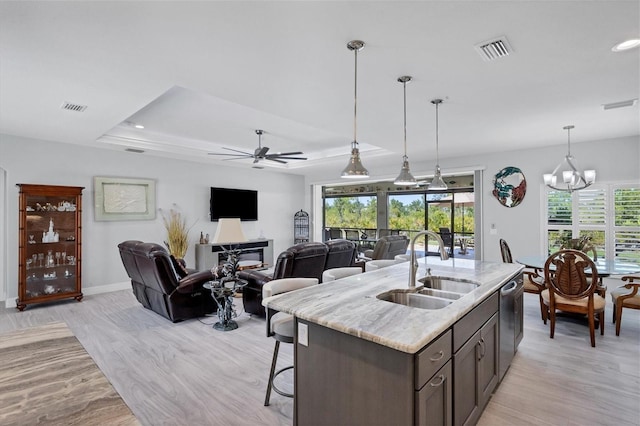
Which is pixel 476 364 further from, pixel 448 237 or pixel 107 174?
pixel 448 237

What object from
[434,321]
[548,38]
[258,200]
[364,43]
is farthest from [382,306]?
[258,200]

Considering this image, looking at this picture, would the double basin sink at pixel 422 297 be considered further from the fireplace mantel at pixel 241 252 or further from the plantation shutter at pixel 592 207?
the fireplace mantel at pixel 241 252

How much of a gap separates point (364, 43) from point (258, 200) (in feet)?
21.1

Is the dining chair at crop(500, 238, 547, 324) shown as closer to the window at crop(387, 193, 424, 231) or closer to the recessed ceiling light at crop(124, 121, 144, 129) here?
the window at crop(387, 193, 424, 231)

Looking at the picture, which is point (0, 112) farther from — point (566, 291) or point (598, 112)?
point (598, 112)

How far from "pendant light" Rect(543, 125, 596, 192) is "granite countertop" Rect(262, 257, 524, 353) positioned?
9.28 ft

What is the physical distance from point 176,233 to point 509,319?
5862 mm

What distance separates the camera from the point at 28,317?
14.5 feet

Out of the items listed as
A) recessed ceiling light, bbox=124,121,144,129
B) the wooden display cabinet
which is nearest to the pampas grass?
the wooden display cabinet

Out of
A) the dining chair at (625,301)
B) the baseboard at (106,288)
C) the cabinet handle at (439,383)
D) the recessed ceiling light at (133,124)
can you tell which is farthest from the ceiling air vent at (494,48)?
the baseboard at (106,288)

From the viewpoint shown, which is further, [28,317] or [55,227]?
[55,227]

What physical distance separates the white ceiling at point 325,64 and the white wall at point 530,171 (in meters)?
0.61

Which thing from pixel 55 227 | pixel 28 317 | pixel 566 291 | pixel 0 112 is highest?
pixel 0 112

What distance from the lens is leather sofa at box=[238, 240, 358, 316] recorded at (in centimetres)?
386
